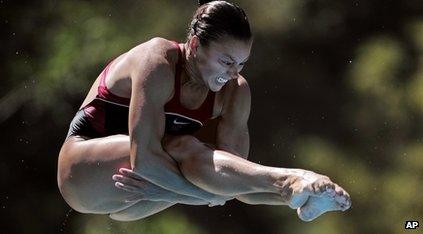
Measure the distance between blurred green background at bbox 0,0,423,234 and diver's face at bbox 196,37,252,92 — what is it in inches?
166

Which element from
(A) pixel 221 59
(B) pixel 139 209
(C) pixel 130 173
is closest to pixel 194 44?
(A) pixel 221 59

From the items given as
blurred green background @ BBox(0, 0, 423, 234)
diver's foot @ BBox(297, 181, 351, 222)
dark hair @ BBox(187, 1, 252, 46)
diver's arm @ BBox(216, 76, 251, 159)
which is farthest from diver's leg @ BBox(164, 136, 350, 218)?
blurred green background @ BBox(0, 0, 423, 234)

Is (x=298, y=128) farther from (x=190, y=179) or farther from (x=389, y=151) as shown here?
(x=190, y=179)

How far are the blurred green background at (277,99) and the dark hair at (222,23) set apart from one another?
14.3 ft

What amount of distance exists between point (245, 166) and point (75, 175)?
3.22ft

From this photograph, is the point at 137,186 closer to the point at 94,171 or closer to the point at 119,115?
the point at 94,171

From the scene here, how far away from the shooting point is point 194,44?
4.06 metres

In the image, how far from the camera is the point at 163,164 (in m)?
3.92

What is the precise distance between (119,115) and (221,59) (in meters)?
0.59

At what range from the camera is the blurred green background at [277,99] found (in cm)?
846

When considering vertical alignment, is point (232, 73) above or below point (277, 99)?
A: above

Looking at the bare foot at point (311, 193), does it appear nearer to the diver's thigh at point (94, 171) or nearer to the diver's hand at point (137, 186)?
the diver's hand at point (137, 186)

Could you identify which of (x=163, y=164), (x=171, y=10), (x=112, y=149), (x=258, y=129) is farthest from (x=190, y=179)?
(x=171, y=10)

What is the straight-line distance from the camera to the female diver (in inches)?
148
